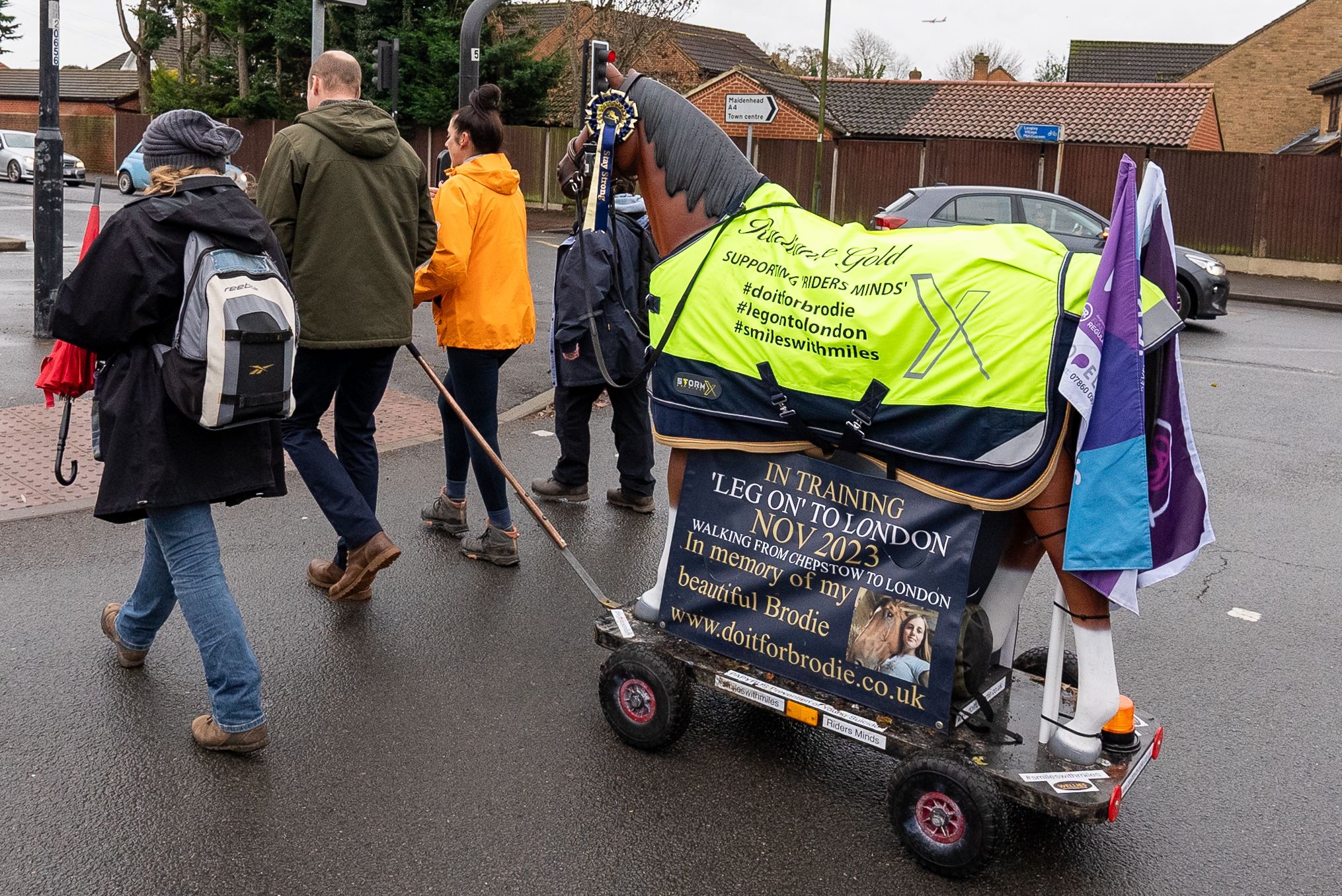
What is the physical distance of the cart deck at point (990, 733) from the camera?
3191mm

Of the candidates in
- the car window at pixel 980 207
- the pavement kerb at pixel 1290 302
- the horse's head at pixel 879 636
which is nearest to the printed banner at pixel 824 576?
the horse's head at pixel 879 636

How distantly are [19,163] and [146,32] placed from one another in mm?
8741

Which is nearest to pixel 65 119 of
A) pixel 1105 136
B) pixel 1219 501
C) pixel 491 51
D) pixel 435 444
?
pixel 491 51

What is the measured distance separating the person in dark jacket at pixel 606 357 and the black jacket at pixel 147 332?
2694mm

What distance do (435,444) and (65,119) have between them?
42.0 metres

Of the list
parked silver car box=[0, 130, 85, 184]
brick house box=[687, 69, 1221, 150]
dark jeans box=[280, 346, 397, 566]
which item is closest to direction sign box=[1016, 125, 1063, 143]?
brick house box=[687, 69, 1221, 150]

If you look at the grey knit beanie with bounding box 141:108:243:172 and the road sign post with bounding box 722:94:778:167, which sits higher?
the road sign post with bounding box 722:94:778:167

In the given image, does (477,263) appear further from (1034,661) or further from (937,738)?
(937,738)

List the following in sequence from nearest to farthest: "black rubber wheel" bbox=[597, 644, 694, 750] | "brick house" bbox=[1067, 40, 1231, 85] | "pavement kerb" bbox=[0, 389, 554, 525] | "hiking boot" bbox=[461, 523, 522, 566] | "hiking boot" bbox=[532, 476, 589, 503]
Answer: "black rubber wheel" bbox=[597, 644, 694, 750] < "hiking boot" bbox=[461, 523, 522, 566] < "pavement kerb" bbox=[0, 389, 554, 525] < "hiking boot" bbox=[532, 476, 589, 503] < "brick house" bbox=[1067, 40, 1231, 85]

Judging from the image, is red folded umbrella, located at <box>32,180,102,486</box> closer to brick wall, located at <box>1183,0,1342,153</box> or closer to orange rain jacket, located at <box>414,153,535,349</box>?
orange rain jacket, located at <box>414,153,535,349</box>

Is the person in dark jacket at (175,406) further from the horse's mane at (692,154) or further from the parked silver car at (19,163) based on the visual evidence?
the parked silver car at (19,163)

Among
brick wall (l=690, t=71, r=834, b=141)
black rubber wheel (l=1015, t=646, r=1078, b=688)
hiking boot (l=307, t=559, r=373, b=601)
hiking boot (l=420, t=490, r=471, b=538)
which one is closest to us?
black rubber wheel (l=1015, t=646, r=1078, b=688)

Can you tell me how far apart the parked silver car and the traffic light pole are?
2590cm

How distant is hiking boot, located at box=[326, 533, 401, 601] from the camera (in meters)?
4.82
